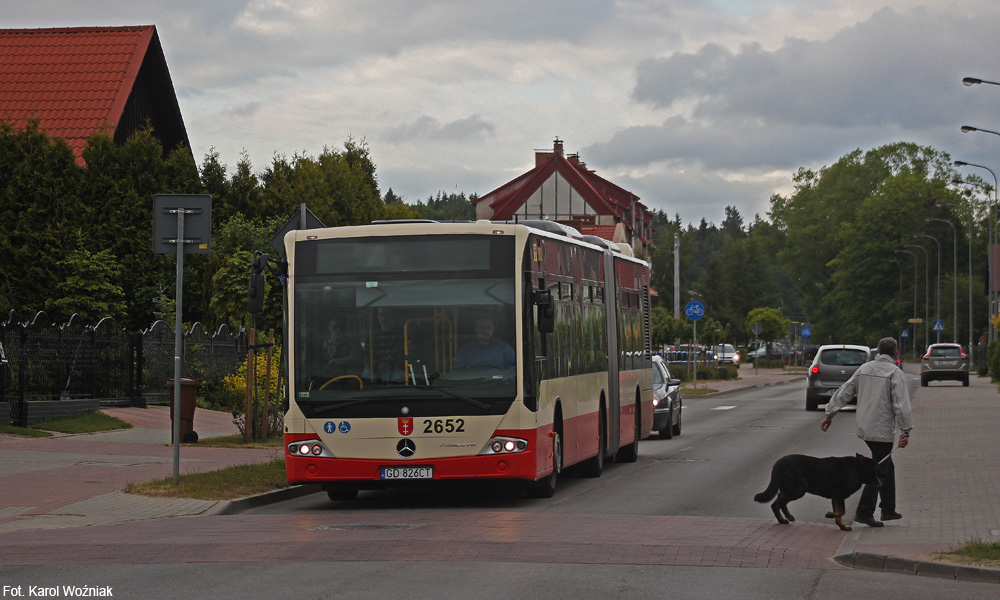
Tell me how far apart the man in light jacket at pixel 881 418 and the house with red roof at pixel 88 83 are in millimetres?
30073

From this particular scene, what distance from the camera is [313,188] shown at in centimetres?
5381

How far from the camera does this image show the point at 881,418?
11.6 meters

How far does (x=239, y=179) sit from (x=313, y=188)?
13190 mm

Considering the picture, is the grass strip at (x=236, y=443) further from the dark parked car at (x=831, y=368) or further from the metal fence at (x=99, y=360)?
the dark parked car at (x=831, y=368)

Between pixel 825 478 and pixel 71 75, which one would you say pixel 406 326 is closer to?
pixel 825 478

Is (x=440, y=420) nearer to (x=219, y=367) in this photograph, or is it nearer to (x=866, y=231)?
(x=219, y=367)

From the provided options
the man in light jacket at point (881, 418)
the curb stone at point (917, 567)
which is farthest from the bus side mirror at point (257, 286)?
the curb stone at point (917, 567)

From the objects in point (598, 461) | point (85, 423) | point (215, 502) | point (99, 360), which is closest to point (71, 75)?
point (99, 360)

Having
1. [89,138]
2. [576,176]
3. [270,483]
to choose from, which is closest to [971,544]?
[270,483]

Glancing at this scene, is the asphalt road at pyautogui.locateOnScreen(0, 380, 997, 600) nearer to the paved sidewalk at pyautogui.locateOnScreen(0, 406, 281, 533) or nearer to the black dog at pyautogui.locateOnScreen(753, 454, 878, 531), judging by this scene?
the black dog at pyautogui.locateOnScreen(753, 454, 878, 531)

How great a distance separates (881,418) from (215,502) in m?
6.61

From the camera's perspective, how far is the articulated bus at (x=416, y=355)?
13.1 meters

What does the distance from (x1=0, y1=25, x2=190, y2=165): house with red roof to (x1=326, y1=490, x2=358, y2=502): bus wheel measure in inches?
1015

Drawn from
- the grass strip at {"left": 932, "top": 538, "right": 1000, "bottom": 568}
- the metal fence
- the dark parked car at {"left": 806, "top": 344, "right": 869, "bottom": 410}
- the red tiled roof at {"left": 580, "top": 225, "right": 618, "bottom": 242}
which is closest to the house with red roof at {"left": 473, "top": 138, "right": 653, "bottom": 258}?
the red tiled roof at {"left": 580, "top": 225, "right": 618, "bottom": 242}
